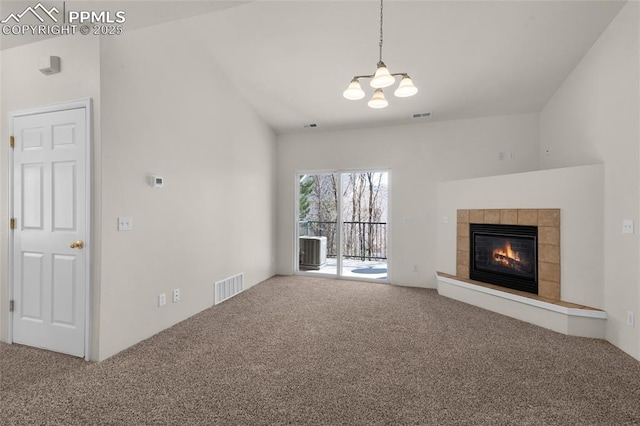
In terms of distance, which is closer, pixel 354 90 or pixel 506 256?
pixel 354 90

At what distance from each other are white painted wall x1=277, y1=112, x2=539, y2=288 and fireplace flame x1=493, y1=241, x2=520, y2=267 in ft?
3.51

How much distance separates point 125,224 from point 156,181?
1.76ft

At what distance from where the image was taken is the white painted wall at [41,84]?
8.50ft

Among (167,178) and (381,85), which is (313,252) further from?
(381,85)

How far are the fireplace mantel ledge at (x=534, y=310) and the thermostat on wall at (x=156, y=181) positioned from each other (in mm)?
3999

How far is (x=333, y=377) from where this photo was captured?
2354 millimetres

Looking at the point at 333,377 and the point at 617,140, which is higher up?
the point at 617,140

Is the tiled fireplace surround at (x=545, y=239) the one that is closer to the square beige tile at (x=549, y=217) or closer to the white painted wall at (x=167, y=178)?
the square beige tile at (x=549, y=217)

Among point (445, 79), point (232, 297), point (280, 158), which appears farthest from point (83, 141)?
point (445, 79)

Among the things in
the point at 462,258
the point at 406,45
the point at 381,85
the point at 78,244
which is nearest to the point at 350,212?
the point at 462,258

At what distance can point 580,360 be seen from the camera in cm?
266

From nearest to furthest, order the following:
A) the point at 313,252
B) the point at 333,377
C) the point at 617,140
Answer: the point at 333,377 → the point at 617,140 → the point at 313,252

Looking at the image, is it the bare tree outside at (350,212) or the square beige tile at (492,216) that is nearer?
the square beige tile at (492,216)

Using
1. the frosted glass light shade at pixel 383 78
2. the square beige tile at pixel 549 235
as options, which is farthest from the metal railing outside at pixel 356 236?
the frosted glass light shade at pixel 383 78
